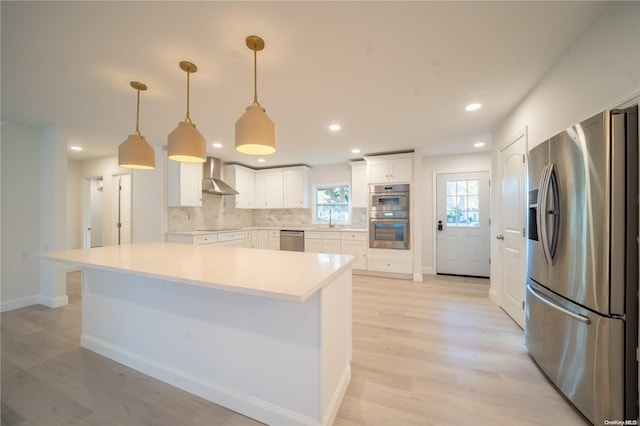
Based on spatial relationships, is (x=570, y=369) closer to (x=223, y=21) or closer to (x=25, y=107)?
(x=223, y=21)

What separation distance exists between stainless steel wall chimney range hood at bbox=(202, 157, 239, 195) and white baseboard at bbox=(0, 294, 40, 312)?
2.69m

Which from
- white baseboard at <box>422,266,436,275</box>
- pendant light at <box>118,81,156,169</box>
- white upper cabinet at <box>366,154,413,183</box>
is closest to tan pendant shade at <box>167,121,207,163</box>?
pendant light at <box>118,81,156,169</box>

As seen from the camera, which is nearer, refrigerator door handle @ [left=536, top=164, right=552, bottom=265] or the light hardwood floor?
the light hardwood floor

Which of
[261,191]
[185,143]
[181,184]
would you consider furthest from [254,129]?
[261,191]

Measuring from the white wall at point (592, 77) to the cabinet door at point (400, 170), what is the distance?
2.01m

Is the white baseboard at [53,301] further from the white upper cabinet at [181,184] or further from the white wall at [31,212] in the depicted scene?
the white upper cabinet at [181,184]

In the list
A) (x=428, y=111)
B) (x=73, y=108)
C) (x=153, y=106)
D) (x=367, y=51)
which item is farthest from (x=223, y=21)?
(x=73, y=108)

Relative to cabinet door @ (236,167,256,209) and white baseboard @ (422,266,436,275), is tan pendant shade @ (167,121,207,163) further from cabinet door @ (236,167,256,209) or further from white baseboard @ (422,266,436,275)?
white baseboard @ (422,266,436,275)

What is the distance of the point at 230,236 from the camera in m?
4.70

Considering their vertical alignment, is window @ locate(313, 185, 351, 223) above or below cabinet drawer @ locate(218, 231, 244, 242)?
above

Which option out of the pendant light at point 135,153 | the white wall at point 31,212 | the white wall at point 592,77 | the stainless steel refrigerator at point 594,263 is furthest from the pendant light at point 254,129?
the white wall at point 31,212

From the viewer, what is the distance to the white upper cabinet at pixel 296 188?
5430mm

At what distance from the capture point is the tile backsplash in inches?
174

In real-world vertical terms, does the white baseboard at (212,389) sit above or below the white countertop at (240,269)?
below
